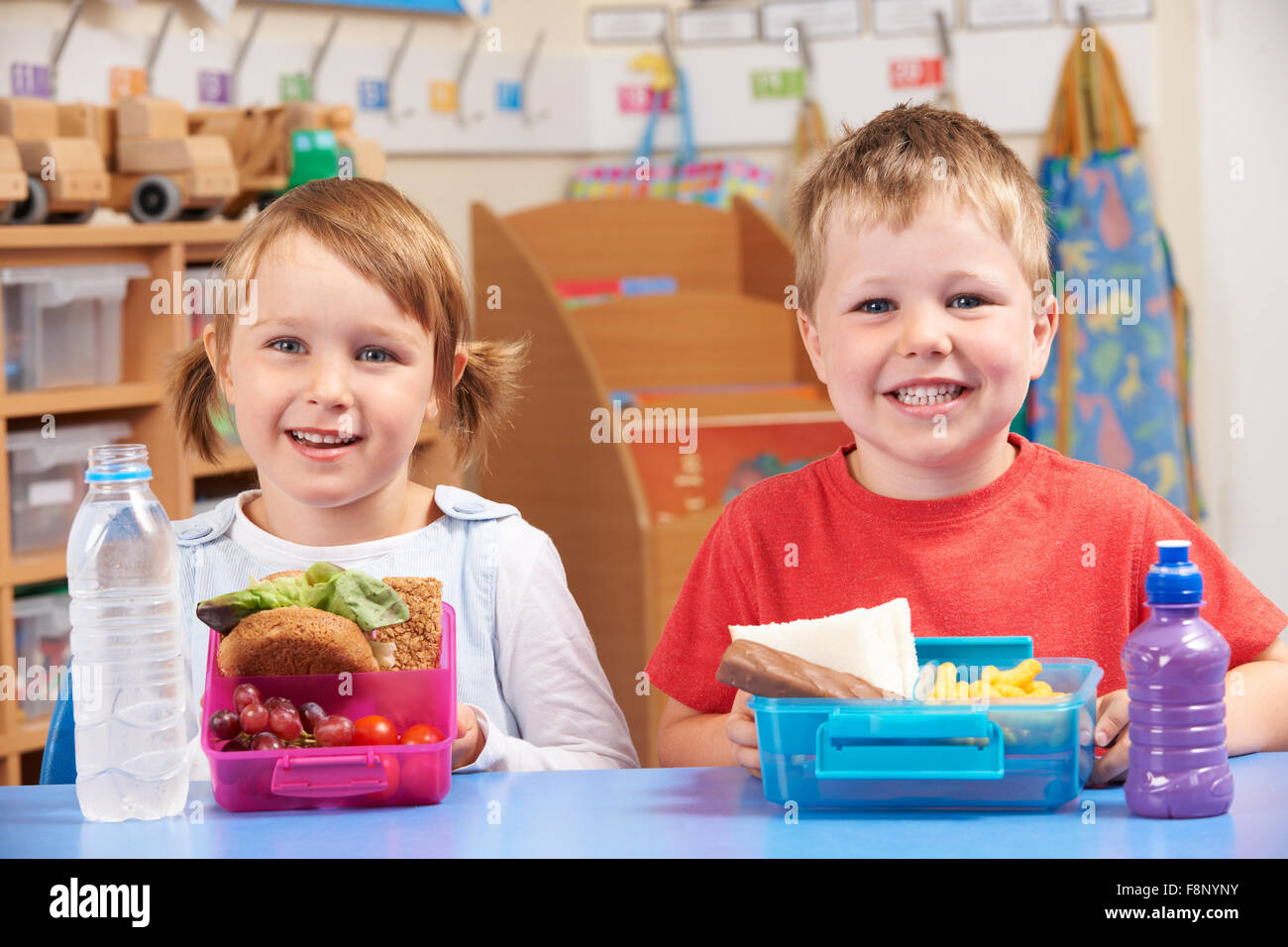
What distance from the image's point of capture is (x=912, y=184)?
117 cm

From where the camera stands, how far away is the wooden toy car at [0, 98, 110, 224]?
2.31 metres

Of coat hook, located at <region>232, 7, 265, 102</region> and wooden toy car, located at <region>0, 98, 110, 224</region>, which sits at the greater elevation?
coat hook, located at <region>232, 7, 265, 102</region>

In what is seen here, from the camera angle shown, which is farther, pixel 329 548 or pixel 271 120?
pixel 271 120

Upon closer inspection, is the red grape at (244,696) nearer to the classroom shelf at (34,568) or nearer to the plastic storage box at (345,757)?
the plastic storage box at (345,757)

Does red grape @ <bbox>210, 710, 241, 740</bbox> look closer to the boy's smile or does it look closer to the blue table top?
the blue table top

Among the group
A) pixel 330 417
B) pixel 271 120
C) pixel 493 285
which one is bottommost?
pixel 330 417

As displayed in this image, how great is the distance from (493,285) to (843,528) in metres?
1.86

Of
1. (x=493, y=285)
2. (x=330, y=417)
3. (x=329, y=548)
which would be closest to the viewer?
(x=330, y=417)

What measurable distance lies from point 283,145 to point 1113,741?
207 centimetres

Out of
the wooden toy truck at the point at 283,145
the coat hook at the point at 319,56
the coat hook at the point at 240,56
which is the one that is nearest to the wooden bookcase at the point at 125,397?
the wooden toy truck at the point at 283,145

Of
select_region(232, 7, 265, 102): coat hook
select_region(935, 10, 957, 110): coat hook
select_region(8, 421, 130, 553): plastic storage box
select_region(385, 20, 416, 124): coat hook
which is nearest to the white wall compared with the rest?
select_region(935, 10, 957, 110): coat hook
